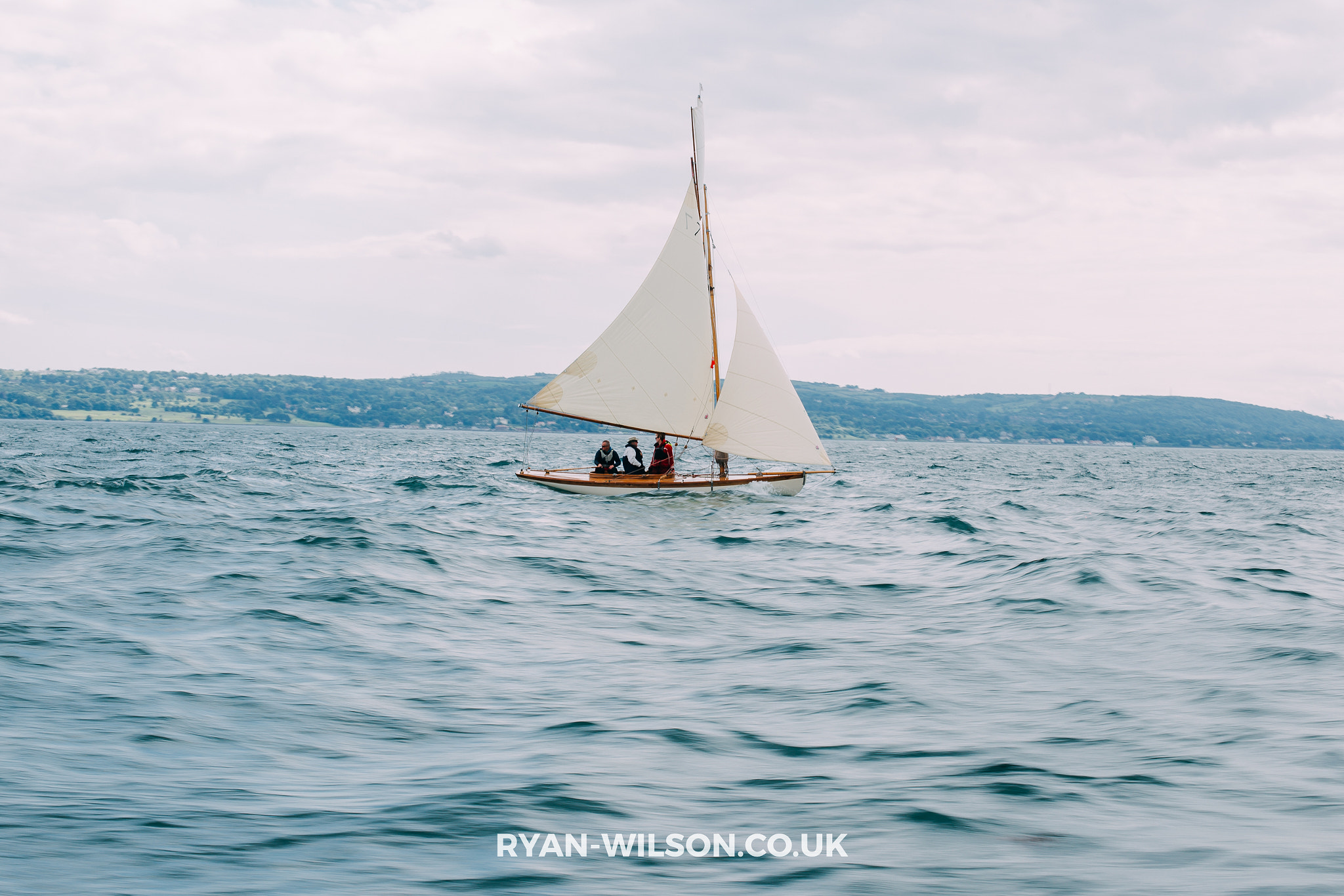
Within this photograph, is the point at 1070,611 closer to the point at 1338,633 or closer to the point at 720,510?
the point at 1338,633

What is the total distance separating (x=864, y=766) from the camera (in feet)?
24.9

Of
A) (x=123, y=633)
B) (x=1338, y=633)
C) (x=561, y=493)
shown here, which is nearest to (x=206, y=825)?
(x=123, y=633)

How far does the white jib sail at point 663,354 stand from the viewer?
109ft

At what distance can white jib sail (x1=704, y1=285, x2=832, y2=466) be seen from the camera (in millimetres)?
32375

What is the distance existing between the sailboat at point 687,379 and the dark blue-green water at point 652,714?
10.5m

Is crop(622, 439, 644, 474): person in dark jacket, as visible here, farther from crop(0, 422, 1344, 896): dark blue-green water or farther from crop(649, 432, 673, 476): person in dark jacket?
crop(0, 422, 1344, 896): dark blue-green water

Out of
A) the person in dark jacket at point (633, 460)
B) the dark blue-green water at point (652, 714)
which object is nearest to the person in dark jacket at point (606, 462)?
the person in dark jacket at point (633, 460)

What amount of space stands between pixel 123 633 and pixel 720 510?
2041 cm

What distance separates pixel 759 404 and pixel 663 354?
140 inches

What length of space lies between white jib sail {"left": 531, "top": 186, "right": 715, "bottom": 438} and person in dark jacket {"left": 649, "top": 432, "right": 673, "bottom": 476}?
650 millimetres

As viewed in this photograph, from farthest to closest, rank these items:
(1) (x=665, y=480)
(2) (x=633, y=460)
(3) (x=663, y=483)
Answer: (2) (x=633, y=460), (1) (x=665, y=480), (3) (x=663, y=483)

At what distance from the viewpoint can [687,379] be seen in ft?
110

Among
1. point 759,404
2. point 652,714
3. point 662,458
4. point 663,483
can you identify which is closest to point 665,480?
point 663,483

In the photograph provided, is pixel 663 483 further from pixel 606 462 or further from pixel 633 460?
pixel 606 462
